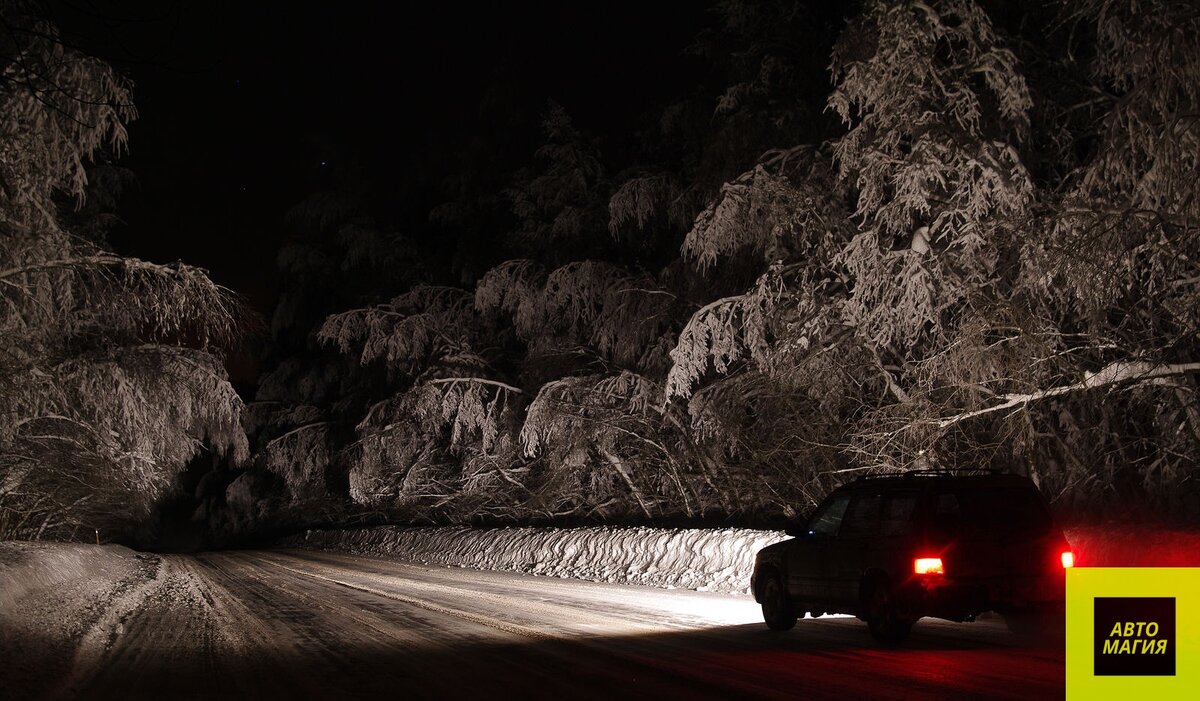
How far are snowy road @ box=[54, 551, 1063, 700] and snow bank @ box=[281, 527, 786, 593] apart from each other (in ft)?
5.67

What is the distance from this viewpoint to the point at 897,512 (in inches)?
451

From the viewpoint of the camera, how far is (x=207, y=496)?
68.9 metres

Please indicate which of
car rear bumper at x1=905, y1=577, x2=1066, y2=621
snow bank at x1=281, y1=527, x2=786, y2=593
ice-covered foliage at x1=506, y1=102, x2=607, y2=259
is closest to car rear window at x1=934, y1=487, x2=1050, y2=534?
car rear bumper at x1=905, y1=577, x2=1066, y2=621

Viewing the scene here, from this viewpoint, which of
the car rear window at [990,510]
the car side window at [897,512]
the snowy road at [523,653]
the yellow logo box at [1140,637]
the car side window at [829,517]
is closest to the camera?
the yellow logo box at [1140,637]

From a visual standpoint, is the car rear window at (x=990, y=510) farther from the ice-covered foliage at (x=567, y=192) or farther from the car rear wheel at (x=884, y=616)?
the ice-covered foliage at (x=567, y=192)

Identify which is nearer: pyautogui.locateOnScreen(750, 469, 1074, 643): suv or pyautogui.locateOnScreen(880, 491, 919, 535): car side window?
pyautogui.locateOnScreen(750, 469, 1074, 643): suv

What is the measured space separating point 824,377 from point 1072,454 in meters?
4.39

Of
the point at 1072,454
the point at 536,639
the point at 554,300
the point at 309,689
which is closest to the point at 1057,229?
the point at 1072,454

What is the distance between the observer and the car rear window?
35.9 ft

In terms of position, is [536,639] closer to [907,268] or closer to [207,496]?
[907,268]

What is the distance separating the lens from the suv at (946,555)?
10.7 m

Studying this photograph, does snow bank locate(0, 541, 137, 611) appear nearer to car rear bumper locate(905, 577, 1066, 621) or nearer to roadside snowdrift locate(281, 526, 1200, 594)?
roadside snowdrift locate(281, 526, 1200, 594)

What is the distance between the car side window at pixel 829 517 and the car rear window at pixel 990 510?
1.50 m

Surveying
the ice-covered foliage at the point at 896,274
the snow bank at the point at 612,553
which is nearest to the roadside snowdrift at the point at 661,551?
the snow bank at the point at 612,553
